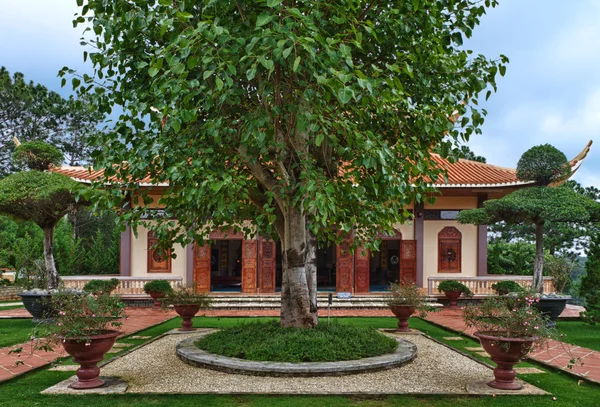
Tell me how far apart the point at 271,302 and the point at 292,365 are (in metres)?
9.03

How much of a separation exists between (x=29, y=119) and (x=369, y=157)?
29.1m

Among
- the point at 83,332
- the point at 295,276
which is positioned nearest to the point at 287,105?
the point at 295,276

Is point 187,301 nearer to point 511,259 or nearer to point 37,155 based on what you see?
point 37,155

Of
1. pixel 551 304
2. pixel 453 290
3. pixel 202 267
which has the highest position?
pixel 202 267

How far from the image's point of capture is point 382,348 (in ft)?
26.1

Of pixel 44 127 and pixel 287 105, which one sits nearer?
pixel 287 105

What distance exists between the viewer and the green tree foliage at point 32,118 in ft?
94.8

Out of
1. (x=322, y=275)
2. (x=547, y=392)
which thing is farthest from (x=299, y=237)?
(x=322, y=275)

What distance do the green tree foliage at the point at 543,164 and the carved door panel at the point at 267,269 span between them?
8.19 metres

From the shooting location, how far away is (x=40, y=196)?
11273mm

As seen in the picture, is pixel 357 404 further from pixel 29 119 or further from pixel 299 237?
pixel 29 119

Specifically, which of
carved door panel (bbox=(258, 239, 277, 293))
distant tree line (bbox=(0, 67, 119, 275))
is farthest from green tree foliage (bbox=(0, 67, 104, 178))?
carved door panel (bbox=(258, 239, 277, 293))

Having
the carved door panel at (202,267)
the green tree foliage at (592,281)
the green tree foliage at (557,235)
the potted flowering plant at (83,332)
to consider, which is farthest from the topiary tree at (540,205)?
the green tree foliage at (557,235)

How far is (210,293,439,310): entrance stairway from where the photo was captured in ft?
50.7
